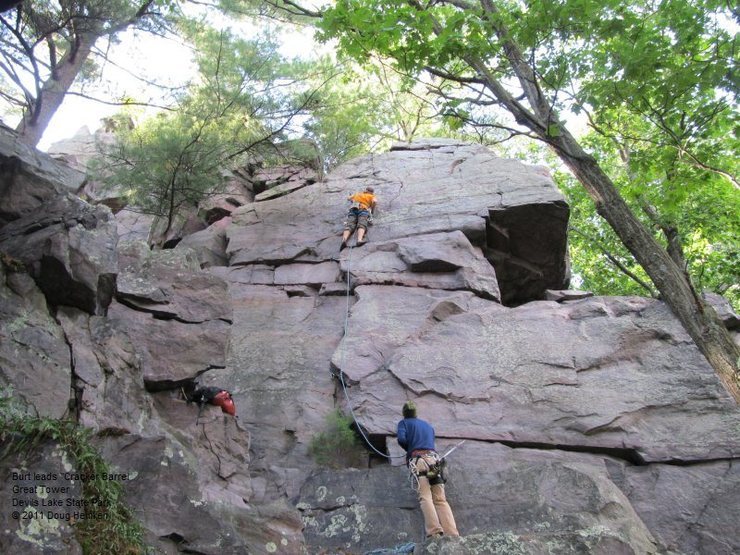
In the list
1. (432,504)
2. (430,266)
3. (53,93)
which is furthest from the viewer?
(430,266)

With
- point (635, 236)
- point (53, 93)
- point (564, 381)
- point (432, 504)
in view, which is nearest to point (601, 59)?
point (635, 236)

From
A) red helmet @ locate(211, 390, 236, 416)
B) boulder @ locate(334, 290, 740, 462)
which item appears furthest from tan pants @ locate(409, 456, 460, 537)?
red helmet @ locate(211, 390, 236, 416)

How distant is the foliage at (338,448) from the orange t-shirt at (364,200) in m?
4.97

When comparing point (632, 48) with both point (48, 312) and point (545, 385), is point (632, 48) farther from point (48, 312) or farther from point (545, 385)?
point (48, 312)

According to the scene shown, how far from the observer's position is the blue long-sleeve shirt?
6547 mm

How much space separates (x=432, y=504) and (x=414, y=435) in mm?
791

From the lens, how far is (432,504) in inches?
240

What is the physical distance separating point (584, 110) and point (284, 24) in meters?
7.88

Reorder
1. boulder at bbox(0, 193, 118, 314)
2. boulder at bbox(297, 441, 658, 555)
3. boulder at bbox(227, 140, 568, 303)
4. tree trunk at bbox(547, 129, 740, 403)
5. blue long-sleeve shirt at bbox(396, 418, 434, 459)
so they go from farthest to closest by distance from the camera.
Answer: boulder at bbox(227, 140, 568, 303), tree trunk at bbox(547, 129, 740, 403), blue long-sleeve shirt at bbox(396, 418, 434, 459), boulder at bbox(297, 441, 658, 555), boulder at bbox(0, 193, 118, 314)

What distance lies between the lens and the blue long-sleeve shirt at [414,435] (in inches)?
258

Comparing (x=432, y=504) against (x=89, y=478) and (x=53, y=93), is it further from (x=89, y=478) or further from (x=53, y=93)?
(x=53, y=93)

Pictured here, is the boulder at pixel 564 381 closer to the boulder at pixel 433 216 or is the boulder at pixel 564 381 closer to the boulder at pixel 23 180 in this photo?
the boulder at pixel 433 216

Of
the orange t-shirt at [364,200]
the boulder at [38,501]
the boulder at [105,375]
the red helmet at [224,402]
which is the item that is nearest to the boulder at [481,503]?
the red helmet at [224,402]

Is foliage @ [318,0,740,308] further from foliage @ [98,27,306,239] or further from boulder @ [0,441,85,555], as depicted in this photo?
boulder @ [0,441,85,555]
